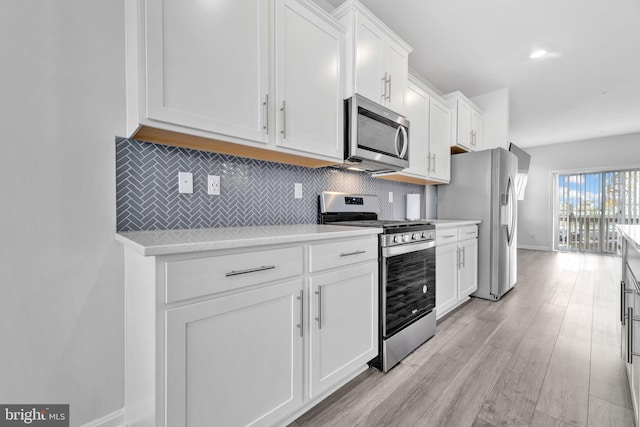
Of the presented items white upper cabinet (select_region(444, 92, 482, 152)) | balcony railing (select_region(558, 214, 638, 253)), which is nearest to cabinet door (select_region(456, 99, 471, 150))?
white upper cabinet (select_region(444, 92, 482, 152))

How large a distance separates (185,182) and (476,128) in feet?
12.3

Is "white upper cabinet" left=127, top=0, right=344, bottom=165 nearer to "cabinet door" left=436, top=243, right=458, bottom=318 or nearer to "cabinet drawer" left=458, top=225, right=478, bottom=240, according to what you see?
"cabinet door" left=436, top=243, right=458, bottom=318

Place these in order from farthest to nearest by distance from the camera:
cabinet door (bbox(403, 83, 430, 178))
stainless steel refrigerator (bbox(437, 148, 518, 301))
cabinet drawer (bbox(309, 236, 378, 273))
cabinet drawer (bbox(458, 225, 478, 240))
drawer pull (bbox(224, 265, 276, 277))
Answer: stainless steel refrigerator (bbox(437, 148, 518, 301)) → cabinet drawer (bbox(458, 225, 478, 240)) → cabinet door (bbox(403, 83, 430, 178)) → cabinet drawer (bbox(309, 236, 378, 273)) → drawer pull (bbox(224, 265, 276, 277))

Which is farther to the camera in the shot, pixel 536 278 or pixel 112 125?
pixel 536 278

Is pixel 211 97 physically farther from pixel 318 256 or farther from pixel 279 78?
pixel 318 256

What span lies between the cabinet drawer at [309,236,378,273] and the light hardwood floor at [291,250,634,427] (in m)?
0.75

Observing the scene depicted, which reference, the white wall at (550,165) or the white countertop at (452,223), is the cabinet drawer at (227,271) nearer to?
the white countertop at (452,223)

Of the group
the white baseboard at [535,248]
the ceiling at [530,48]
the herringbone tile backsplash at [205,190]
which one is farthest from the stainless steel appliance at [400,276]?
the white baseboard at [535,248]

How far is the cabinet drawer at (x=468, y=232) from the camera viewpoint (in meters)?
2.91

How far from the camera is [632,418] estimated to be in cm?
138

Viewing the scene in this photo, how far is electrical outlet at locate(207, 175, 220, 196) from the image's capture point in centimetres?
160

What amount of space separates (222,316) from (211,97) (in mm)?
966

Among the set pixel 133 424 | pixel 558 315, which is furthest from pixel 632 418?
pixel 133 424

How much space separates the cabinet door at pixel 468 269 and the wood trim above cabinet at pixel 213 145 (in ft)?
6.39
